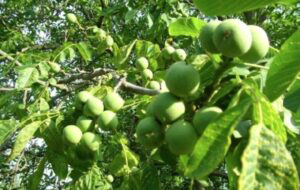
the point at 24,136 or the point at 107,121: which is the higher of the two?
the point at 107,121

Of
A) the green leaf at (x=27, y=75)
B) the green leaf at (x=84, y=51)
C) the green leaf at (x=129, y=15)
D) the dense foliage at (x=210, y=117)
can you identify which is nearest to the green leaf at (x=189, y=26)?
the dense foliage at (x=210, y=117)

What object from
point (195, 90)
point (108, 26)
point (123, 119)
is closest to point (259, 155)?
point (195, 90)

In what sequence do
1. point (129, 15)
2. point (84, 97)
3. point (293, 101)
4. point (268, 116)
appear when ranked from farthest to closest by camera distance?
point (129, 15) → point (84, 97) → point (293, 101) → point (268, 116)

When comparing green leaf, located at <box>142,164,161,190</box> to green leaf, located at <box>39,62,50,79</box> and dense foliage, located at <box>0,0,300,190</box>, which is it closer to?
dense foliage, located at <box>0,0,300,190</box>

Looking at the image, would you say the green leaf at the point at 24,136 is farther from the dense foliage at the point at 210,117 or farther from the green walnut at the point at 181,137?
the green walnut at the point at 181,137

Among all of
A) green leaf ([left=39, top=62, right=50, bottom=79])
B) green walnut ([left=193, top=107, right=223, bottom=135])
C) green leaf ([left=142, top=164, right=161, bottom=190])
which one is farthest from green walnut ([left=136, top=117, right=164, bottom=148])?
green leaf ([left=39, top=62, right=50, bottom=79])

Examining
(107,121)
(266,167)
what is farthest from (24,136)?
(266,167)

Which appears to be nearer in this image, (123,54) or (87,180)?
(87,180)

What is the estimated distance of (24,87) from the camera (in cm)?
230

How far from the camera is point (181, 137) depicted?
3.23 ft

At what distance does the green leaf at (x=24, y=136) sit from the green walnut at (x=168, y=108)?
0.68 m

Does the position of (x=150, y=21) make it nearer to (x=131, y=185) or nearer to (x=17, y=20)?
(x=131, y=185)

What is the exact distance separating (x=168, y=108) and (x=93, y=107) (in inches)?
19.3

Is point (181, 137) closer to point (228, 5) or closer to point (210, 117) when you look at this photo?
point (210, 117)
